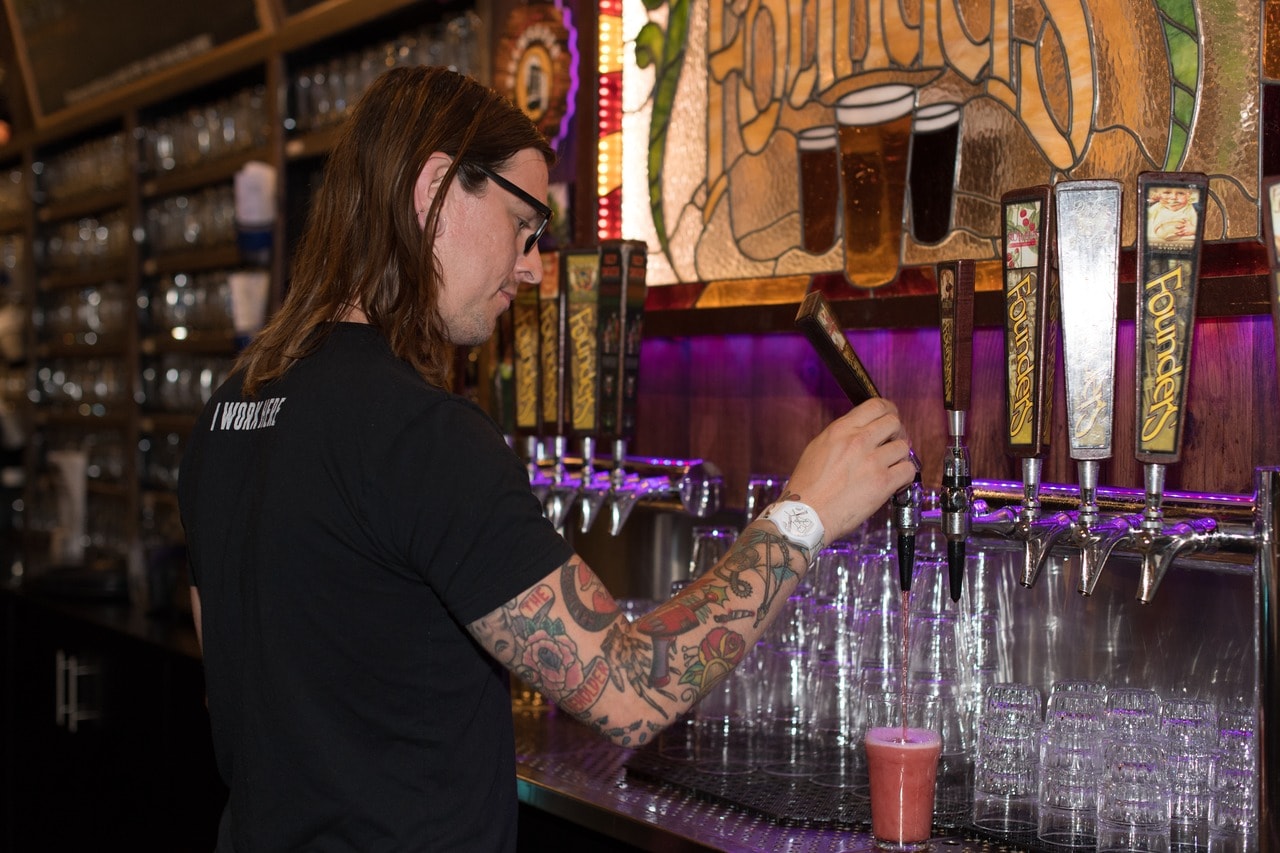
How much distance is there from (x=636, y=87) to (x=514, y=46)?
16.4 inches

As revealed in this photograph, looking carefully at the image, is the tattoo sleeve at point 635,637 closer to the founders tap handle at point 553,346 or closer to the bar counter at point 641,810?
the bar counter at point 641,810

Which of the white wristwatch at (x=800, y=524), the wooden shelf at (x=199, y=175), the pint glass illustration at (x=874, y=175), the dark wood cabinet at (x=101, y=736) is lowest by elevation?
the dark wood cabinet at (x=101, y=736)

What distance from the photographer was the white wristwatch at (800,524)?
154 cm

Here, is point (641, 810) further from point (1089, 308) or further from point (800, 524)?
point (1089, 308)

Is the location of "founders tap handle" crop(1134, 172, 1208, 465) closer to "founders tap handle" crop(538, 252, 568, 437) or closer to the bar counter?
the bar counter

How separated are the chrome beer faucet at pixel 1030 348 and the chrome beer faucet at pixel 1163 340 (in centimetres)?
12

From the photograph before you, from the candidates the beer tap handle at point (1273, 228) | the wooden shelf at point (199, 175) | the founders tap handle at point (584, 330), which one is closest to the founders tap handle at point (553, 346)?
the founders tap handle at point (584, 330)

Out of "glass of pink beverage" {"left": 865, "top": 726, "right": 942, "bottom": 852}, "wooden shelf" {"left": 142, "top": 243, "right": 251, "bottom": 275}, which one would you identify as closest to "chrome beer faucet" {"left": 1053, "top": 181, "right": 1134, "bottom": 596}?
"glass of pink beverage" {"left": 865, "top": 726, "right": 942, "bottom": 852}

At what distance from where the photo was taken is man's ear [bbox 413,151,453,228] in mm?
1566

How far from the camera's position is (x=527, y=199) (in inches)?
64.8

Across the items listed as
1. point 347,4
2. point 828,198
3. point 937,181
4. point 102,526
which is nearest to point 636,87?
point 828,198

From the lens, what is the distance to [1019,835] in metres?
1.74

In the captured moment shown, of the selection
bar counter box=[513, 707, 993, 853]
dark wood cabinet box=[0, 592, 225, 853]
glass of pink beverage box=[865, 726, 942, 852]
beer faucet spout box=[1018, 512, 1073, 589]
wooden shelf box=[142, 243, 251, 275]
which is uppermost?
wooden shelf box=[142, 243, 251, 275]

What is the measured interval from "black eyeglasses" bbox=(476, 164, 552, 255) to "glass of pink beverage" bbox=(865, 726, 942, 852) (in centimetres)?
75
